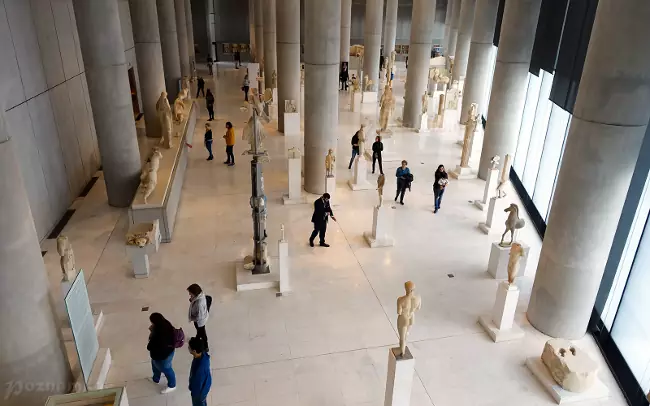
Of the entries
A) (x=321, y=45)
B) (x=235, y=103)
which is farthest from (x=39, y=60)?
(x=235, y=103)

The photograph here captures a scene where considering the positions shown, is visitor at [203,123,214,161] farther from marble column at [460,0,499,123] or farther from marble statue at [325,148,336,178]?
marble column at [460,0,499,123]

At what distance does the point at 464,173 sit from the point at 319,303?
26.0 feet

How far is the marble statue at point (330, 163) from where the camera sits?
1232 cm

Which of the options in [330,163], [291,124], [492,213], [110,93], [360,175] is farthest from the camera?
[291,124]

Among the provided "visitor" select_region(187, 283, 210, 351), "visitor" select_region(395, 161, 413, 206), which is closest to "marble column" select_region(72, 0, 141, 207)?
"visitor" select_region(187, 283, 210, 351)

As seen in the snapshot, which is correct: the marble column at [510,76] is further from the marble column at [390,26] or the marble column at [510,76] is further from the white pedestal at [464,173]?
the marble column at [390,26]

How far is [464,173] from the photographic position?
14.5 m

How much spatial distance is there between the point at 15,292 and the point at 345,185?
959 centimetres

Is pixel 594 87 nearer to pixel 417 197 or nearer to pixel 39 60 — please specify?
pixel 417 197

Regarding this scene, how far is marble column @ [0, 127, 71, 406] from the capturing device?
4852 mm

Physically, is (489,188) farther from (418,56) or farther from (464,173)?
(418,56)

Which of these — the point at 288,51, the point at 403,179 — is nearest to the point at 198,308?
the point at 403,179

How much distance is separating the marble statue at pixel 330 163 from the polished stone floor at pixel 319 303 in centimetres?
73

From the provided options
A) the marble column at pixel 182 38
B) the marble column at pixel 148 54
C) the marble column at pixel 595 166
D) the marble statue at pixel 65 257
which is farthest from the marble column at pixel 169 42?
the marble column at pixel 595 166
